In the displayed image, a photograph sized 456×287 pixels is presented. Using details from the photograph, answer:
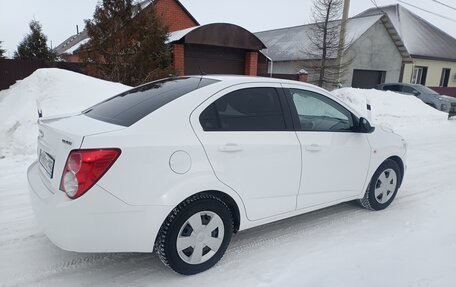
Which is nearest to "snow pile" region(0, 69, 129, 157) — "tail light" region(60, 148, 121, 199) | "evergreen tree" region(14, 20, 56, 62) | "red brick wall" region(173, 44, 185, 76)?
"tail light" region(60, 148, 121, 199)

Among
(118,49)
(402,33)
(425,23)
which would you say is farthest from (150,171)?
(425,23)

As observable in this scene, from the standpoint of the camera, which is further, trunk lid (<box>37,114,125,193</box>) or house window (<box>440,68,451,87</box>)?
house window (<box>440,68,451,87</box>)

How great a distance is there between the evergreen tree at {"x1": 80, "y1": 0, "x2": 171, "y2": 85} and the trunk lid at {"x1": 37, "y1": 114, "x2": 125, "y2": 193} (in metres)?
8.79

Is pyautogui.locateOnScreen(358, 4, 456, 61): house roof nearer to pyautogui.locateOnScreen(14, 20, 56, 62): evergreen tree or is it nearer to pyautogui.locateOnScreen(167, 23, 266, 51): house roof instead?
pyautogui.locateOnScreen(167, 23, 266, 51): house roof

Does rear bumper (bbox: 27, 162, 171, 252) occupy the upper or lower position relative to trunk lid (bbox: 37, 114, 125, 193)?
lower

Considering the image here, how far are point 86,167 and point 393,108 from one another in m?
14.1

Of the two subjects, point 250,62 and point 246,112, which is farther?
point 250,62

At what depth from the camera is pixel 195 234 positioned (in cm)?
281

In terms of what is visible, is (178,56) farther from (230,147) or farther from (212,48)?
(230,147)

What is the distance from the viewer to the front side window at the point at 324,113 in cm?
364

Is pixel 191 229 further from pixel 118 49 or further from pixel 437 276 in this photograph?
pixel 118 49

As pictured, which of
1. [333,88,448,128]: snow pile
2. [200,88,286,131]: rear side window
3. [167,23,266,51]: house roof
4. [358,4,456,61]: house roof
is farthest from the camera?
[358,4,456,61]: house roof

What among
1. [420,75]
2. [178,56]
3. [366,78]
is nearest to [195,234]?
[178,56]

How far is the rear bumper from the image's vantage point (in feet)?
7.82
